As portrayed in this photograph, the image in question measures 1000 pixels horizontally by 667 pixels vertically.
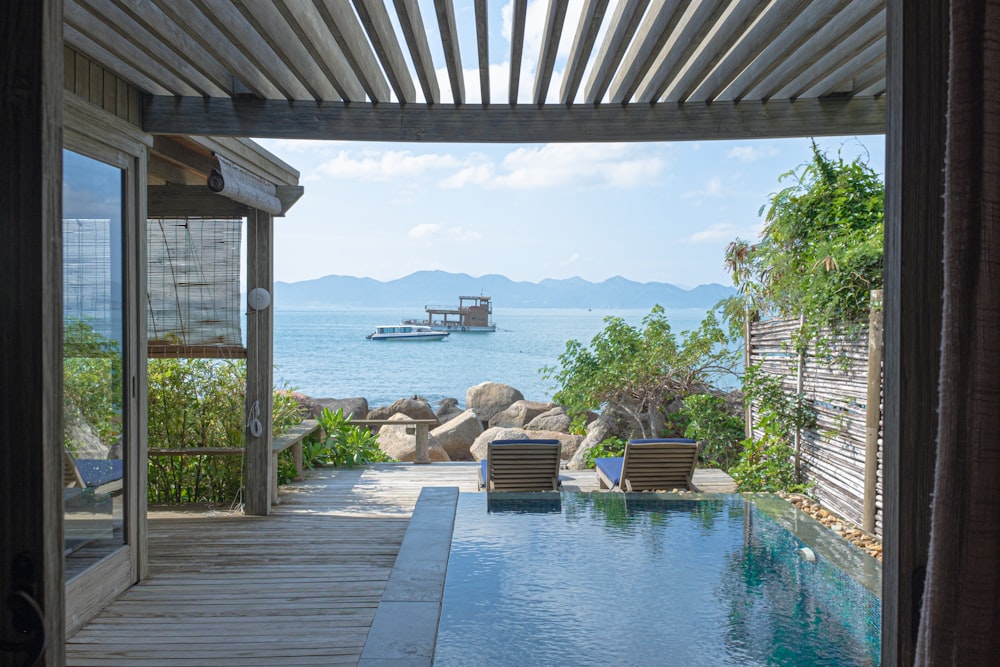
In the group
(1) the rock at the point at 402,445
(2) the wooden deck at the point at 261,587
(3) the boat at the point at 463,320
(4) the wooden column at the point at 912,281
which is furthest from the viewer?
(3) the boat at the point at 463,320

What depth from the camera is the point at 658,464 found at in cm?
606

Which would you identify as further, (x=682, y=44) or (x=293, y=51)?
(x=293, y=51)

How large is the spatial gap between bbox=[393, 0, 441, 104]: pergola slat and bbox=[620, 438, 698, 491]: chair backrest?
3310 millimetres

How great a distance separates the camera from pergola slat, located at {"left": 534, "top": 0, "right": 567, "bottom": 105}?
2871 millimetres

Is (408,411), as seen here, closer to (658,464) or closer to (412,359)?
(658,464)

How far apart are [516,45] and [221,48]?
1.42m

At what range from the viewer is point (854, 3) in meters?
2.97

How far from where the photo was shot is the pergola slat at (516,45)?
280cm

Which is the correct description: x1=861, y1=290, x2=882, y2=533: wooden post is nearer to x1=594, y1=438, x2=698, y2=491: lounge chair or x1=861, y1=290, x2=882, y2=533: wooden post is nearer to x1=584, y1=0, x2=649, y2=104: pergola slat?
x1=594, y1=438, x2=698, y2=491: lounge chair

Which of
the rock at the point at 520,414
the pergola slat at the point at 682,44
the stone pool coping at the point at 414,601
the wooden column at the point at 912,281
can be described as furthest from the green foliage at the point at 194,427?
the rock at the point at 520,414

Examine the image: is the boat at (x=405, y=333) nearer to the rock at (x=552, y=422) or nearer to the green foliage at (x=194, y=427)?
the rock at (x=552, y=422)

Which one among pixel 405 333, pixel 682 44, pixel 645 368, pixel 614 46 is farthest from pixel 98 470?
pixel 405 333

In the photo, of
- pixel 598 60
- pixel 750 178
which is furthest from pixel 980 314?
pixel 750 178

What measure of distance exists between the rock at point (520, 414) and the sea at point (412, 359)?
2436 centimetres
